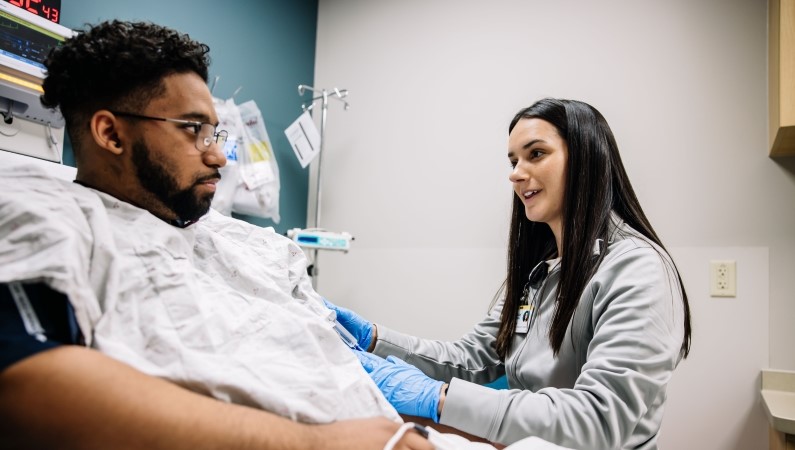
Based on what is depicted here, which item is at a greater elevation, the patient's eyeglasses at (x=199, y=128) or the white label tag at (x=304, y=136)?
the white label tag at (x=304, y=136)

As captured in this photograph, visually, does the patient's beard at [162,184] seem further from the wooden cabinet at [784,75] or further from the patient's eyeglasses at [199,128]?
the wooden cabinet at [784,75]

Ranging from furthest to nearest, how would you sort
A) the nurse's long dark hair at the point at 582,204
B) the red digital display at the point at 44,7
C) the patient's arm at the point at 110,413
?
the red digital display at the point at 44,7, the nurse's long dark hair at the point at 582,204, the patient's arm at the point at 110,413

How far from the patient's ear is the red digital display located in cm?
89

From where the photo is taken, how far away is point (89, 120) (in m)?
0.91

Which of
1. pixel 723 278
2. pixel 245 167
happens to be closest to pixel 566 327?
pixel 723 278

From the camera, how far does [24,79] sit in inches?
53.5

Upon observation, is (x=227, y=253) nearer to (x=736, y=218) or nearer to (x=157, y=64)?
(x=157, y=64)

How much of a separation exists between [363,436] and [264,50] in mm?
2243

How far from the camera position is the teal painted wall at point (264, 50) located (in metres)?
2.10

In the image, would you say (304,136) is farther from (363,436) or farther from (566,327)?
(363,436)

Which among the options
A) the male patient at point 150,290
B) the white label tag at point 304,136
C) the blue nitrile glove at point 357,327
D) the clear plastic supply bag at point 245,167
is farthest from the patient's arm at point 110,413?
the white label tag at point 304,136

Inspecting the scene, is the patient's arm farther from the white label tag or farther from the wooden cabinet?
the white label tag

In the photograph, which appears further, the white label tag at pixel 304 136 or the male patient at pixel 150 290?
the white label tag at pixel 304 136

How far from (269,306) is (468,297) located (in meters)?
1.56
